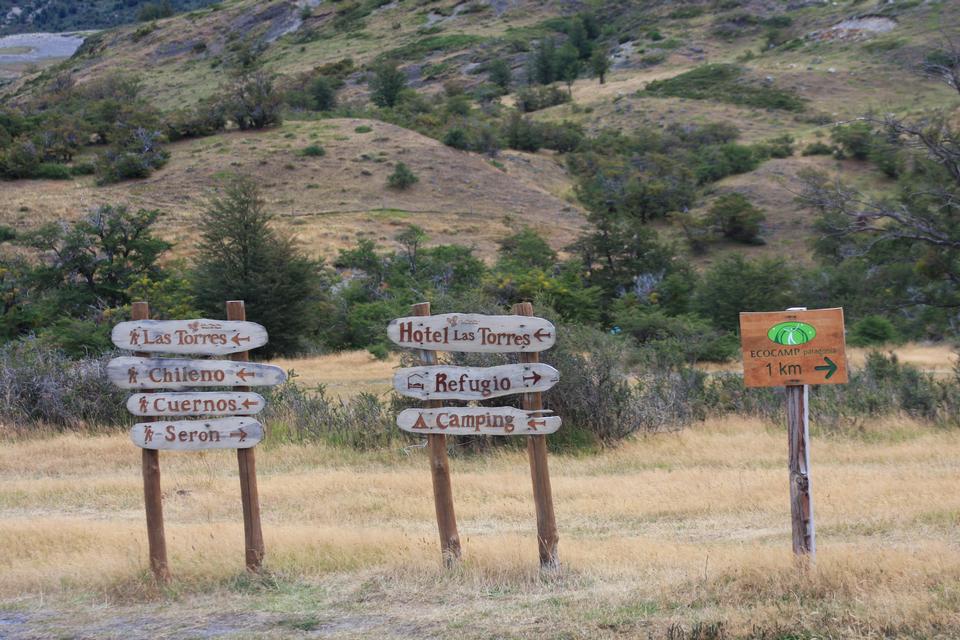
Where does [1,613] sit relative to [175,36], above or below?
below

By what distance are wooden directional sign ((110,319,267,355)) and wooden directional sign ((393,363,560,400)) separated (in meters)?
1.22

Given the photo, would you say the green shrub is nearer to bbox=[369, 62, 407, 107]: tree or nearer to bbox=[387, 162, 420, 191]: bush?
bbox=[369, 62, 407, 107]: tree

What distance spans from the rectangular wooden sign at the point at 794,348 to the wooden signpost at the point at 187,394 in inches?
137

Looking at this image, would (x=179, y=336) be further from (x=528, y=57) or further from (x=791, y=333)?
(x=528, y=57)

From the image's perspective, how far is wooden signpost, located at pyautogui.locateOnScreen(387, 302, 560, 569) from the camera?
22.6ft

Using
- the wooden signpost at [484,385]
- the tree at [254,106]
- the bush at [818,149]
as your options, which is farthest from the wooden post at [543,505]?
the bush at [818,149]

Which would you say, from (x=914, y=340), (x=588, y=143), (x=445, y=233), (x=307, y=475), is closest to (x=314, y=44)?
(x=588, y=143)

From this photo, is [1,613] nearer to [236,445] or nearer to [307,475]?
[236,445]

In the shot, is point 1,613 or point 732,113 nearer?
point 1,613

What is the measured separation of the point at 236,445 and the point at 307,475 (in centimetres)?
517

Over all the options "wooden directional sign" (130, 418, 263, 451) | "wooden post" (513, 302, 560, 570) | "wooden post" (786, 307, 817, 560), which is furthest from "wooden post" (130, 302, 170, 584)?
"wooden post" (786, 307, 817, 560)

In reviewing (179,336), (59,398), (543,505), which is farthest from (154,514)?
(59,398)

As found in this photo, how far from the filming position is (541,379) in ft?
22.7

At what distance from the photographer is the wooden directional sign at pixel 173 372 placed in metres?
7.02
